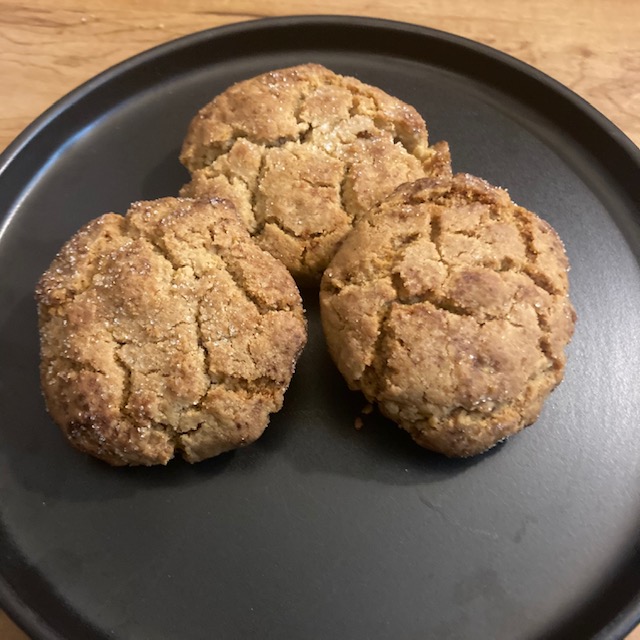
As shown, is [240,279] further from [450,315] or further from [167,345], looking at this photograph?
[450,315]

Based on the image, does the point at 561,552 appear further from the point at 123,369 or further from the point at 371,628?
the point at 123,369

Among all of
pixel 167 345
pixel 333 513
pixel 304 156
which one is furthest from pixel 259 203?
pixel 333 513

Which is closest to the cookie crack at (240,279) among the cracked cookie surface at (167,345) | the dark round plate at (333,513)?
the cracked cookie surface at (167,345)

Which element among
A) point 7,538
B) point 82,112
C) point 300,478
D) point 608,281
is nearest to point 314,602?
point 300,478

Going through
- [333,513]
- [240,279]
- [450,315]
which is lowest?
[333,513]

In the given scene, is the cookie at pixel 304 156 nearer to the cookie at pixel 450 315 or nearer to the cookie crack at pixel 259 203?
the cookie crack at pixel 259 203

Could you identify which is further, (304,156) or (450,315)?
(304,156)
